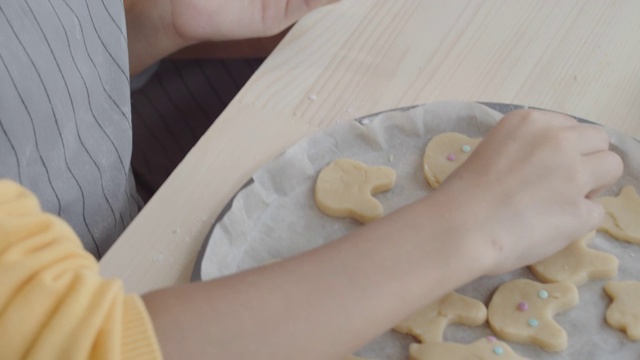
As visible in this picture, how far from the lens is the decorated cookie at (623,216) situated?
0.68 metres

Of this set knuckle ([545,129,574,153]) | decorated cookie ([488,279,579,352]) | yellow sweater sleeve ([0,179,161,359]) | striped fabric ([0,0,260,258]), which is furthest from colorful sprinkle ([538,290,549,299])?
striped fabric ([0,0,260,258])

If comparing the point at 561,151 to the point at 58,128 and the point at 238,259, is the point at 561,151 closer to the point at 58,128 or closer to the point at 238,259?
the point at 238,259


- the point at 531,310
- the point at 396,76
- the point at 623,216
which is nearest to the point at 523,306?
the point at 531,310

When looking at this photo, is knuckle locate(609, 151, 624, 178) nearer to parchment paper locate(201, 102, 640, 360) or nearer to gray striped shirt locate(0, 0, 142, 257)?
parchment paper locate(201, 102, 640, 360)

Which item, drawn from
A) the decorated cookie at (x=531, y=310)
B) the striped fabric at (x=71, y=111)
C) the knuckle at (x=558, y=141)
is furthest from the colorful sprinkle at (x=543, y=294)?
the striped fabric at (x=71, y=111)

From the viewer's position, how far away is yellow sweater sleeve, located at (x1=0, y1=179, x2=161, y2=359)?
0.49 meters

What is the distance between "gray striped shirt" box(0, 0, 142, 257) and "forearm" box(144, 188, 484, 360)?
0.25 metres

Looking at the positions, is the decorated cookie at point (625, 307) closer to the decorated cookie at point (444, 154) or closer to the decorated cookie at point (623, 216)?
the decorated cookie at point (623, 216)

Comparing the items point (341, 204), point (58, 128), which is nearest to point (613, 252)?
point (341, 204)

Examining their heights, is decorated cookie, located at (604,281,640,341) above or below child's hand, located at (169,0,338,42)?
below

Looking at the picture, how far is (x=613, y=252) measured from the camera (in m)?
0.68

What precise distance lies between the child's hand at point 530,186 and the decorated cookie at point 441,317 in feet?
0.11

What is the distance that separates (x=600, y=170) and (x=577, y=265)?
0.08m

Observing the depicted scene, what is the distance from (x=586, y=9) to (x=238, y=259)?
0.48m
